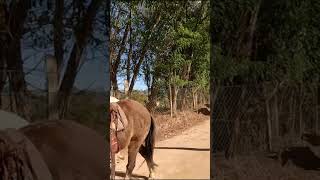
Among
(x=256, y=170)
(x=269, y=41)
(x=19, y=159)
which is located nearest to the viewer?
(x=19, y=159)

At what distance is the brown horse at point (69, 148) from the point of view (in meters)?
2.70

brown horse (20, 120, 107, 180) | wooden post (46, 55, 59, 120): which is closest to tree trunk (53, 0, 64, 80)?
wooden post (46, 55, 59, 120)

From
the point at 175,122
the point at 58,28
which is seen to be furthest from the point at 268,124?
the point at 58,28

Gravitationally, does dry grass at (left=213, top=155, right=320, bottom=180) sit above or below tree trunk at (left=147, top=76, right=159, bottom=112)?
below

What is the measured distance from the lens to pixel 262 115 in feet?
13.1

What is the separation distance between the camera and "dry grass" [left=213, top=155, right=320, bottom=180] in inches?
146

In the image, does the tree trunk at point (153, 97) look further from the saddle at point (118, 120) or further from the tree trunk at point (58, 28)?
the tree trunk at point (58, 28)

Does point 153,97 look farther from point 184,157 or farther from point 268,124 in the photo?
point 268,124

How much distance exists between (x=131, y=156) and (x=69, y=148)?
1.22 ft

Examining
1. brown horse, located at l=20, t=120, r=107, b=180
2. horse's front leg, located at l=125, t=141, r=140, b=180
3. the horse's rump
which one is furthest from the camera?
horse's front leg, located at l=125, t=141, r=140, b=180

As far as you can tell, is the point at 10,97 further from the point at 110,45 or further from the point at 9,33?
the point at 110,45

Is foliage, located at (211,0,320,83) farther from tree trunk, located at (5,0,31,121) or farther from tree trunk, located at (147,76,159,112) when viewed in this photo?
tree trunk, located at (5,0,31,121)

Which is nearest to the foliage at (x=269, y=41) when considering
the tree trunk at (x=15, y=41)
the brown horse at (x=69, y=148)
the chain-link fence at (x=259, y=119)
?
the chain-link fence at (x=259, y=119)

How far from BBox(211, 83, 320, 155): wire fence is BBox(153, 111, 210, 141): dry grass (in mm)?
688
